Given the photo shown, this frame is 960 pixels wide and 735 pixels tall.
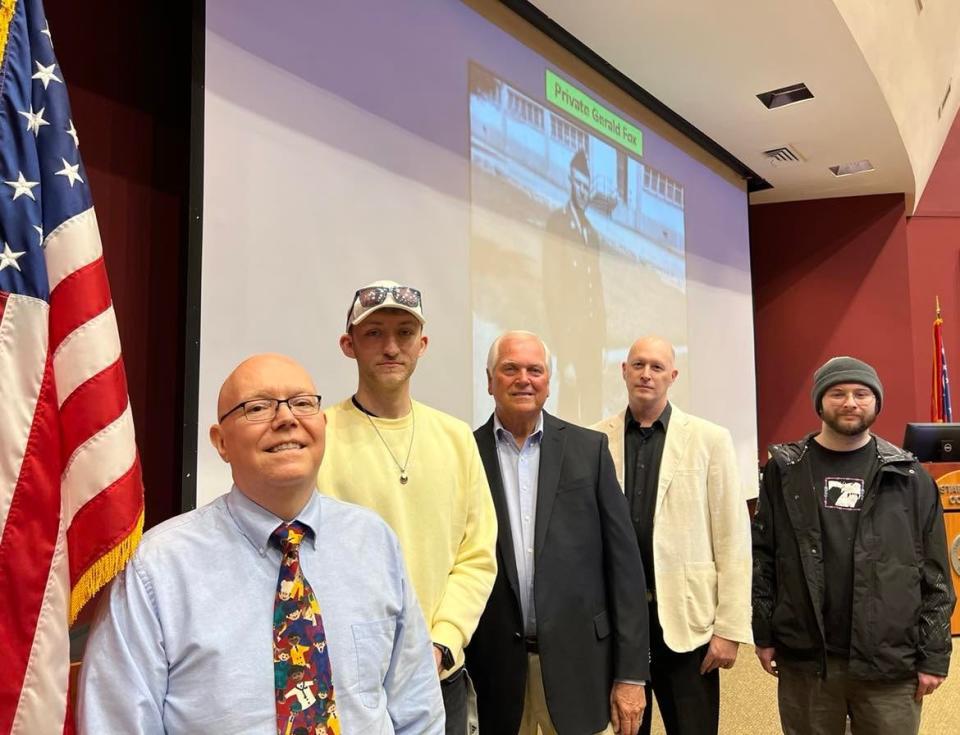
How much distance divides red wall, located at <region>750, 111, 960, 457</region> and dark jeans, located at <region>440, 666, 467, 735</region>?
6495mm

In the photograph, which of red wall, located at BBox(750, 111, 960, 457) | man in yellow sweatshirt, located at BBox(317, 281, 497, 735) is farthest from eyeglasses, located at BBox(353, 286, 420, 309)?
red wall, located at BBox(750, 111, 960, 457)

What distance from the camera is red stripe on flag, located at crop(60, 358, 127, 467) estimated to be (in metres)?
1.25

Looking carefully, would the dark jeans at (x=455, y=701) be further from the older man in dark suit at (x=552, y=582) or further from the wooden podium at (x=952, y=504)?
the wooden podium at (x=952, y=504)

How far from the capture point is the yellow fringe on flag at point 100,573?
1186mm

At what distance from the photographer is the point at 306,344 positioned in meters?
2.82

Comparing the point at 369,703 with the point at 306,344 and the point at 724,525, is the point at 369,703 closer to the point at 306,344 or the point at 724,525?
the point at 724,525

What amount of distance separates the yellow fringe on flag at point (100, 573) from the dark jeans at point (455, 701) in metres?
0.77

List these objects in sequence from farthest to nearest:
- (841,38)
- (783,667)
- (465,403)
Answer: (841,38) → (465,403) → (783,667)

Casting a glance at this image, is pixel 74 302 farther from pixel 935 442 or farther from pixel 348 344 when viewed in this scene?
pixel 935 442

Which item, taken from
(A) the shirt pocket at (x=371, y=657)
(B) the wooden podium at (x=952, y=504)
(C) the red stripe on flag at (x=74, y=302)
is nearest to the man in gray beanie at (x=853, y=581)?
(A) the shirt pocket at (x=371, y=657)

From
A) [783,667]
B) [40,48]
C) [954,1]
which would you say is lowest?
[783,667]

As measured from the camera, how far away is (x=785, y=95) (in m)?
5.38

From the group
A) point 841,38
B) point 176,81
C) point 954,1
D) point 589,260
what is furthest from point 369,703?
point 954,1

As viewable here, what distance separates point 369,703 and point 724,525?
5.08 ft
